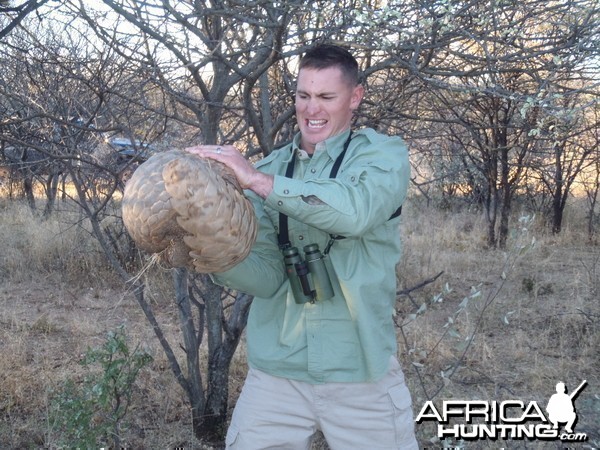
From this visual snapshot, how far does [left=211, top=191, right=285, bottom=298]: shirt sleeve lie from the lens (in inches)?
95.8

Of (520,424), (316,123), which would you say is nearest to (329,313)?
(316,123)

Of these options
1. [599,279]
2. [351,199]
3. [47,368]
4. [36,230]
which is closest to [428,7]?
[351,199]

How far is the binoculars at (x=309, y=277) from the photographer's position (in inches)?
94.1

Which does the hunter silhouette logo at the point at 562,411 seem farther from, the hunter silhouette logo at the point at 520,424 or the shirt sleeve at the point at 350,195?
the shirt sleeve at the point at 350,195

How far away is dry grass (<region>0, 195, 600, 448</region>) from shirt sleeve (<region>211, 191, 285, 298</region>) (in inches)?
13.3

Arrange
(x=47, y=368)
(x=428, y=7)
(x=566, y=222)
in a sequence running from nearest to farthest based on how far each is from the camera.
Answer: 1. (x=428, y=7)
2. (x=47, y=368)
3. (x=566, y=222)

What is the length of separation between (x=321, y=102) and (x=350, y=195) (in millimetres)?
586

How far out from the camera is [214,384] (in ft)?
12.9

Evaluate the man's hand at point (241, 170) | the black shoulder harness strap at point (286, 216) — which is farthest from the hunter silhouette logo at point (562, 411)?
the man's hand at point (241, 170)

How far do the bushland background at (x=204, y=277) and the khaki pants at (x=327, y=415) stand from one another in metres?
0.66

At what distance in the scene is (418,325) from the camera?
6340mm

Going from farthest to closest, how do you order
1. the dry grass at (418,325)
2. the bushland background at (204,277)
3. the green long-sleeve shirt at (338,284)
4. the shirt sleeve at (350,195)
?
the dry grass at (418,325)
the bushland background at (204,277)
the green long-sleeve shirt at (338,284)
the shirt sleeve at (350,195)

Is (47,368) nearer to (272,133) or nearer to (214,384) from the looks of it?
(214,384)

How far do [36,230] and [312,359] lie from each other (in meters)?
8.17
